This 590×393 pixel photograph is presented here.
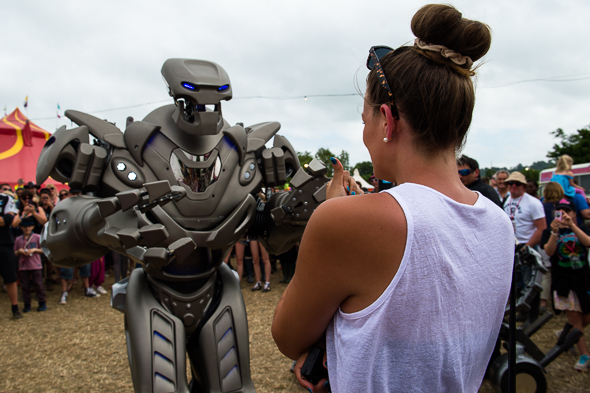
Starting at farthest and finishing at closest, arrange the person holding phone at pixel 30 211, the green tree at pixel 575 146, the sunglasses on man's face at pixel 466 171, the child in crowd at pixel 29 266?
the green tree at pixel 575 146 < the child in crowd at pixel 29 266 < the person holding phone at pixel 30 211 < the sunglasses on man's face at pixel 466 171

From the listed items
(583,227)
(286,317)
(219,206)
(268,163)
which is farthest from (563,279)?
(286,317)

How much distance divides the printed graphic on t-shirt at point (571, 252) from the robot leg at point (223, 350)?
302 centimetres

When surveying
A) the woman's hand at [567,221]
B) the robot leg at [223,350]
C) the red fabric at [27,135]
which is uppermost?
the woman's hand at [567,221]

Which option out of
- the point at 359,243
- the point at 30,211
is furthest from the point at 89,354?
the point at 359,243

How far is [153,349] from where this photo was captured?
6.56ft

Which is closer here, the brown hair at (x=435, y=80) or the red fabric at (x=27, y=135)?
the brown hair at (x=435, y=80)

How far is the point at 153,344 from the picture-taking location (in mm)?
2008

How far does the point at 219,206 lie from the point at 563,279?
3260 mm

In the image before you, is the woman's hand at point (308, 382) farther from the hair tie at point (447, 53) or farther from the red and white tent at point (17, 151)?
the red and white tent at point (17, 151)

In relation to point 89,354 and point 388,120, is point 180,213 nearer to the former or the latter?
point 388,120

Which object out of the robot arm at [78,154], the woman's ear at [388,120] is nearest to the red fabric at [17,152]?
the robot arm at [78,154]

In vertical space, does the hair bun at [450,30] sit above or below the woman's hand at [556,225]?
above

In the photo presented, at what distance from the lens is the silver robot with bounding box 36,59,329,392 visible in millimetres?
2027

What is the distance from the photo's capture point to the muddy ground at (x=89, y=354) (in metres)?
3.42
